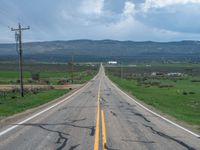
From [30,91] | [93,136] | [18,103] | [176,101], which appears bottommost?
[176,101]

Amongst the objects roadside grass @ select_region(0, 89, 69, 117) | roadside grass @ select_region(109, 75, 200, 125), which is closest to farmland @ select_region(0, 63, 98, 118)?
roadside grass @ select_region(0, 89, 69, 117)

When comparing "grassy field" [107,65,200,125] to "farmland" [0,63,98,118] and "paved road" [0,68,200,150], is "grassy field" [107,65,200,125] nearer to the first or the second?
"paved road" [0,68,200,150]

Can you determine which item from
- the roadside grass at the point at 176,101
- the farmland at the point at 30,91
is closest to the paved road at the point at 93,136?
the roadside grass at the point at 176,101

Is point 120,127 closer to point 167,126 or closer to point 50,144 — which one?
point 167,126

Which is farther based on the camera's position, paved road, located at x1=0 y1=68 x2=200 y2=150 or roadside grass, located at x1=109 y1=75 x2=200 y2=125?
roadside grass, located at x1=109 y1=75 x2=200 y2=125

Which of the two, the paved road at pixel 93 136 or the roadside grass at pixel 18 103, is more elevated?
the paved road at pixel 93 136

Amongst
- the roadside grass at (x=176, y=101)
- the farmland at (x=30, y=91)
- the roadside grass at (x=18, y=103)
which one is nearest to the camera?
the roadside grass at (x=18, y=103)

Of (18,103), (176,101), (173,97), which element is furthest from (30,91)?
(18,103)

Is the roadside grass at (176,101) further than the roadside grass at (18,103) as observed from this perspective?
Yes

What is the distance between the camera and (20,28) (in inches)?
1747

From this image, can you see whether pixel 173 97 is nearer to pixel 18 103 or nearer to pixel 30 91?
pixel 30 91

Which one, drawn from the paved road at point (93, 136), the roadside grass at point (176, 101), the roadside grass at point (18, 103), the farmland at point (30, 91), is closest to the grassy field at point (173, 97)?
the roadside grass at point (176, 101)

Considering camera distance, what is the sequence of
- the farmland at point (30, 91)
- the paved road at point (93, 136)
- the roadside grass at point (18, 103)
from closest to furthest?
the paved road at point (93, 136), the roadside grass at point (18, 103), the farmland at point (30, 91)

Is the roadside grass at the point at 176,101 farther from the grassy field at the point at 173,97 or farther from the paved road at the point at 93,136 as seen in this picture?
the paved road at the point at 93,136
